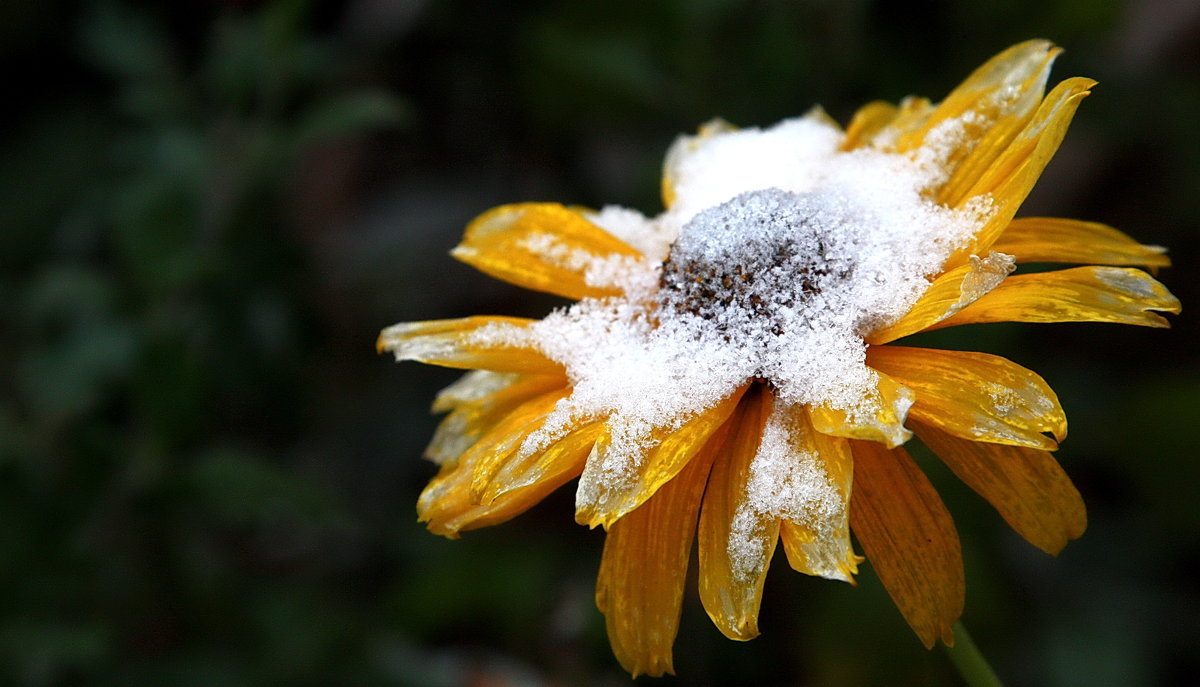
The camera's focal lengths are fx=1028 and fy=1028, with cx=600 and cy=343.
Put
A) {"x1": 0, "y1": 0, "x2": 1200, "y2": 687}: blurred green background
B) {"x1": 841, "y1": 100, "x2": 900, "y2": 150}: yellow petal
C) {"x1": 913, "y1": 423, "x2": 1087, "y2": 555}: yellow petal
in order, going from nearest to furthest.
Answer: {"x1": 913, "y1": 423, "x2": 1087, "y2": 555}: yellow petal < {"x1": 841, "y1": 100, "x2": 900, "y2": 150}: yellow petal < {"x1": 0, "y1": 0, "x2": 1200, "y2": 687}: blurred green background

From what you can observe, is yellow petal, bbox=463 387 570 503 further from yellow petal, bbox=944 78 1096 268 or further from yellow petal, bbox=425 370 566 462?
yellow petal, bbox=944 78 1096 268

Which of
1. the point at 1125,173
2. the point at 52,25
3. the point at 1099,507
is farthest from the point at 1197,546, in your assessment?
the point at 52,25

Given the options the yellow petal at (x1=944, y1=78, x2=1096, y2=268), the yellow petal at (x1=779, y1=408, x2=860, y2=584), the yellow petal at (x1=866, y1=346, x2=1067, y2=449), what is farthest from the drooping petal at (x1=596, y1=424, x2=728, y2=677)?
the yellow petal at (x1=944, y1=78, x2=1096, y2=268)

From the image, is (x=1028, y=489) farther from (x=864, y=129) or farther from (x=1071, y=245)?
(x=864, y=129)

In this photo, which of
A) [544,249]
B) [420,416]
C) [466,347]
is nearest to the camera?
[466,347]

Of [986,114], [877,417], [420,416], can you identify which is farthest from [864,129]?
[420,416]

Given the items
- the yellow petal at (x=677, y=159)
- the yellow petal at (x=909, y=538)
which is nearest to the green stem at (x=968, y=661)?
the yellow petal at (x=909, y=538)

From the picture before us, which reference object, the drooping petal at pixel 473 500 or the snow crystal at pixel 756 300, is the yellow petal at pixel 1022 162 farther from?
the drooping petal at pixel 473 500
